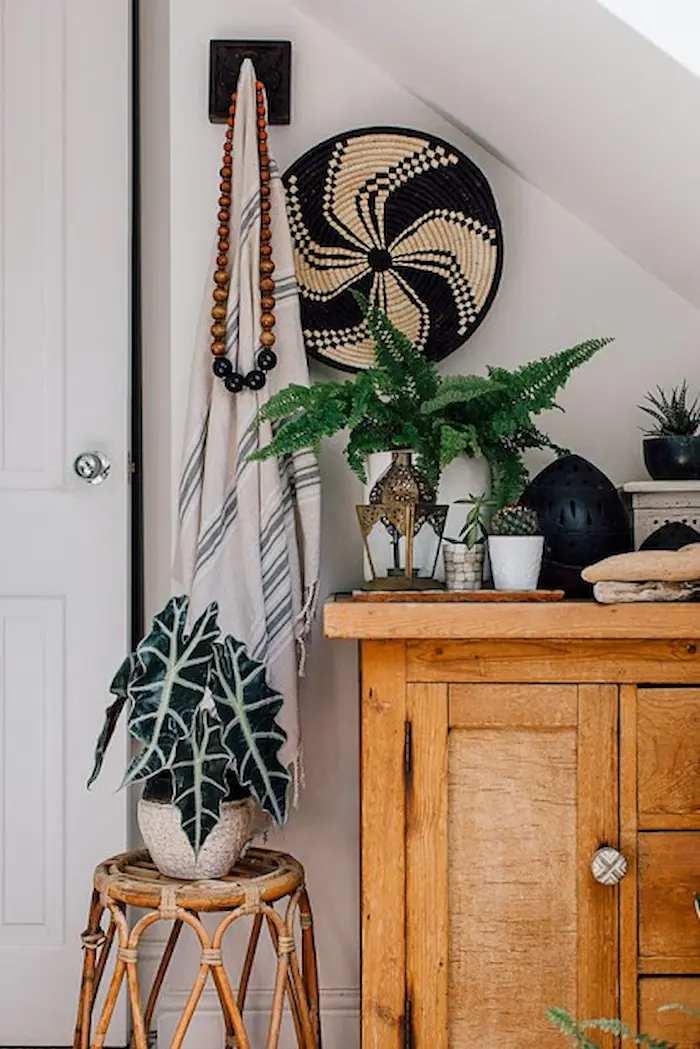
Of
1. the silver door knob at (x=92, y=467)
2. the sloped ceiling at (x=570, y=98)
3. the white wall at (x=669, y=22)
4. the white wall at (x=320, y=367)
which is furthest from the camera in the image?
the silver door knob at (x=92, y=467)

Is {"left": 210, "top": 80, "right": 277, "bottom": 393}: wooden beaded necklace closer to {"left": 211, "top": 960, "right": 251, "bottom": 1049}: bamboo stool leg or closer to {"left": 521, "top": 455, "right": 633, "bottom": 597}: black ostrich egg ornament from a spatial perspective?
{"left": 521, "top": 455, "right": 633, "bottom": 597}: black ostrich egg ornament

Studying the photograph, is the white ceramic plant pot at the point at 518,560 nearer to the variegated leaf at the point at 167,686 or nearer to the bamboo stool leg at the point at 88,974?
the variegated leaf at the point at 167,686

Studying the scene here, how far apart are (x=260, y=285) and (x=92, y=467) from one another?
51 cm

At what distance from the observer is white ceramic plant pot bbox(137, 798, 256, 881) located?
1846mm

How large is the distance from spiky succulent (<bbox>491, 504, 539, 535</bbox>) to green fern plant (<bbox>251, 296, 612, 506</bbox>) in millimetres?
80

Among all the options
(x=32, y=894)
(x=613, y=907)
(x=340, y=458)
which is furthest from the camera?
(x=32, y=894)

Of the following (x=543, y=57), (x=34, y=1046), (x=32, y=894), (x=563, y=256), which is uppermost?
(x=543, y=57)

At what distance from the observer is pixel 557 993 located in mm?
1812

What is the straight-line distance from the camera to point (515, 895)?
5.95 feet

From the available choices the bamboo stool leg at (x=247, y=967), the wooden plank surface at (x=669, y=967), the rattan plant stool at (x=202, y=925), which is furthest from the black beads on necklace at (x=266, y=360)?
the wooden plank surface at (x=669, y=967)

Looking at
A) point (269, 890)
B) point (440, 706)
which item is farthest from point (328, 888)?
point (440, 706)

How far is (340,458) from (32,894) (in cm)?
100

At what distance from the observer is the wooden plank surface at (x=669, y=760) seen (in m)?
1.81

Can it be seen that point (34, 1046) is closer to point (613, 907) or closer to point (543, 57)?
point (613, 907)
